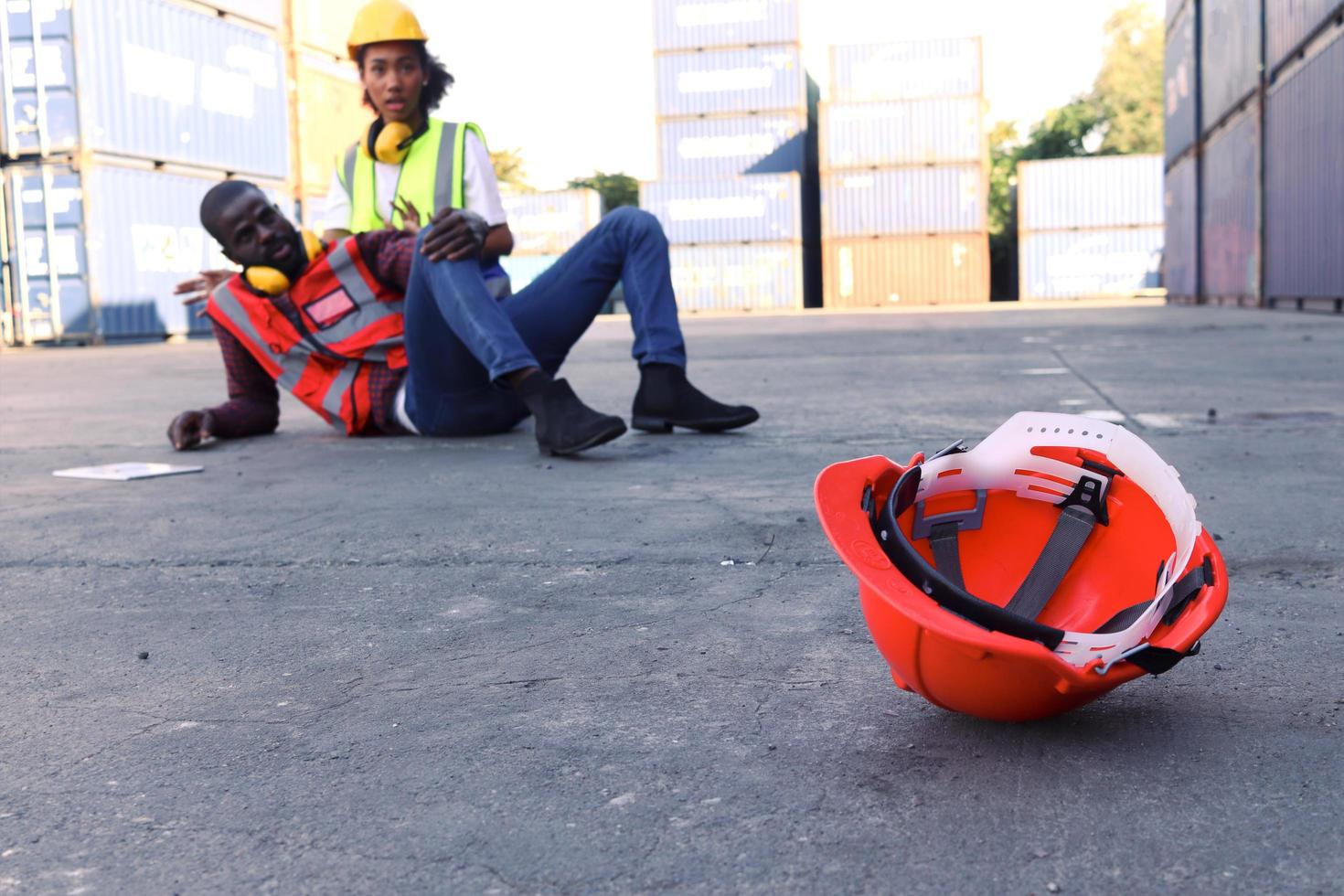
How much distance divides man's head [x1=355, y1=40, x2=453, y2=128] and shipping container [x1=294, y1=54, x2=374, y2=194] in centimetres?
1634

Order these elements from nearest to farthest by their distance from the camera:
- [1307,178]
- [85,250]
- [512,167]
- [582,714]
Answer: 1. [582,714]
2. [1307,178]
3. [85,250]
4. [512,167]

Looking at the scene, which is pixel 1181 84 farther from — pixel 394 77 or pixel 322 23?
pixel 394 77

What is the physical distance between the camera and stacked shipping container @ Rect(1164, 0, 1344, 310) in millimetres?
12312

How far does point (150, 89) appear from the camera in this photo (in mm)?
16375

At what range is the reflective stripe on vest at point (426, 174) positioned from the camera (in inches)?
138

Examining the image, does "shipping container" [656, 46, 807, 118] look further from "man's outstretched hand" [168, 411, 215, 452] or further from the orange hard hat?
the orange hard hat

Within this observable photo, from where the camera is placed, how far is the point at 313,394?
145 inches

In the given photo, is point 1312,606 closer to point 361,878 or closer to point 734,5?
point 361,878

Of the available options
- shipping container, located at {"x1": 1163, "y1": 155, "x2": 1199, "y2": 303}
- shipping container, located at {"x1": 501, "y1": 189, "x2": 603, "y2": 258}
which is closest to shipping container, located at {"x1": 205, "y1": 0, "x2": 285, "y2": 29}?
shipping container, located at {"x1": 501, "y1": 189, "x2": 603, "y2": 258}

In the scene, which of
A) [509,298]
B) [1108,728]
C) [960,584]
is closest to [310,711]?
[960,584]

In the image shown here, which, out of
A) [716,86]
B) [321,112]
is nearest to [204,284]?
[321,112]

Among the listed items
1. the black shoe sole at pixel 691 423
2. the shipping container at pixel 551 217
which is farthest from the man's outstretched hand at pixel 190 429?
the shipping container at pixel 551 217

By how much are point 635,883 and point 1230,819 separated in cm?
45

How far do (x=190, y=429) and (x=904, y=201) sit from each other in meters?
26.6
